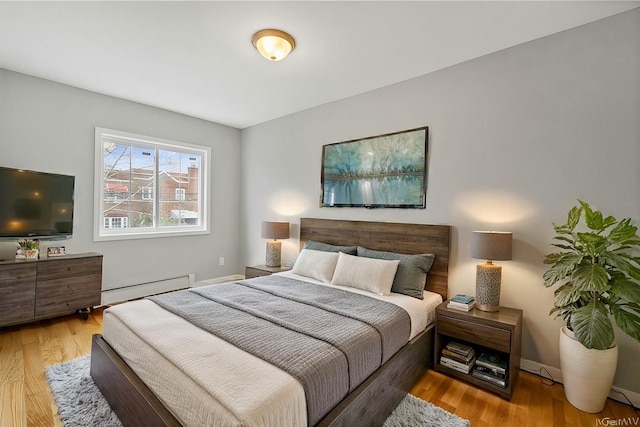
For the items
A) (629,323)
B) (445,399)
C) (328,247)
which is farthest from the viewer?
(328,247)

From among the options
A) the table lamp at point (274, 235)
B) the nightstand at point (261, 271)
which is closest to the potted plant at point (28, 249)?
the nightstand at point (261, 271)

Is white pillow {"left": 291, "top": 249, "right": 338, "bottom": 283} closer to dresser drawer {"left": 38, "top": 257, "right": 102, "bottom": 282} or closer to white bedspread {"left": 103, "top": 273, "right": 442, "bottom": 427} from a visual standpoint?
white bedspread {"left": 103, "top": 273, "right": 442, "bottom": 427}

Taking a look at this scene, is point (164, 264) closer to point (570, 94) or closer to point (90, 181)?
point (90, 181)

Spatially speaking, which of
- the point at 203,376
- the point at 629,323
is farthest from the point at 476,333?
the point at 203,376

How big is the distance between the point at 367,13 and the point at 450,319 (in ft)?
7.76

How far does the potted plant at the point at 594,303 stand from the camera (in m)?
1.75

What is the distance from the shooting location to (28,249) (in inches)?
119

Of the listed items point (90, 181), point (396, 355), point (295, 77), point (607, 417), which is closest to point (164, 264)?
point (90, 181)

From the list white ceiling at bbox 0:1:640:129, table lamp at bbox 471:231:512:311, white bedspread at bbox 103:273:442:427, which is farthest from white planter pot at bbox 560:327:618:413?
white ceiling at bbox 0:1:640:129

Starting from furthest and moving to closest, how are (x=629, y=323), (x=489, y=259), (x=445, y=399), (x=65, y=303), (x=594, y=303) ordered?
(x=65, y=303) < (x=489, y=259) < (x=445, y=399) < (x=594, y=303) < (x=629, y=323)

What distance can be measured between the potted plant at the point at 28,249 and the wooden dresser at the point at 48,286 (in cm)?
12

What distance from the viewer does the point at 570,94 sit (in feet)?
7.41

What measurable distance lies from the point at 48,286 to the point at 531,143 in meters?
4.69

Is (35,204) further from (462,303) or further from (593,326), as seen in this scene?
(593,326)
